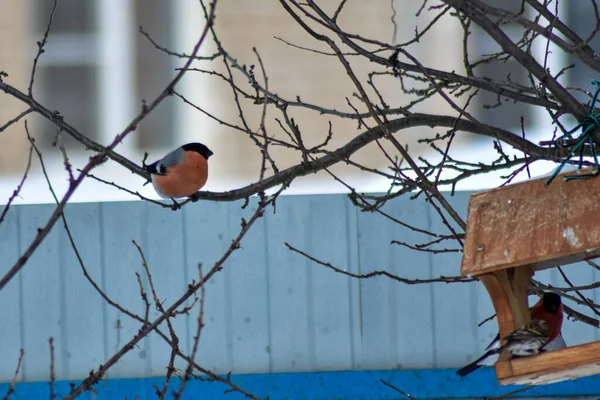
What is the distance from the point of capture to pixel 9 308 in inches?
219

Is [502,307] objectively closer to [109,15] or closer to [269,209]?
[269,209]

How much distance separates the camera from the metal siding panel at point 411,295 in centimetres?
554

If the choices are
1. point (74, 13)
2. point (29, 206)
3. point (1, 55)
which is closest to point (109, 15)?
point (74, 13)

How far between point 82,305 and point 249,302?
105cm

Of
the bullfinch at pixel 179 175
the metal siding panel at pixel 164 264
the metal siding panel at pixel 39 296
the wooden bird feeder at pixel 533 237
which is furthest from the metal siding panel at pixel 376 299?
the wooden bird feeder at pixel 533 237

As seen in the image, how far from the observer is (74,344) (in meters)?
5.54

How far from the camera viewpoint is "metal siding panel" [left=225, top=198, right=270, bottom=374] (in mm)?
5574

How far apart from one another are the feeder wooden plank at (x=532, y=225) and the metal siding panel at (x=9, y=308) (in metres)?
3.81

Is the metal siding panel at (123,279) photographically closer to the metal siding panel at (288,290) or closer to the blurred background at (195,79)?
the blurred background at (195,79)

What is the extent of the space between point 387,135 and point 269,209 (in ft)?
10.8

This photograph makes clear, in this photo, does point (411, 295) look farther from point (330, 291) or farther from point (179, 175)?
point (179, 175)

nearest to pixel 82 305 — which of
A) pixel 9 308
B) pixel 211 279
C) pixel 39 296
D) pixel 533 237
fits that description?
pixel 39 296

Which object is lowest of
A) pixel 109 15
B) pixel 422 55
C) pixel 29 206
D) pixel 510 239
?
pixel 510 239

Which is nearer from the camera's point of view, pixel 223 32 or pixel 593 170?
pixel 593 170
